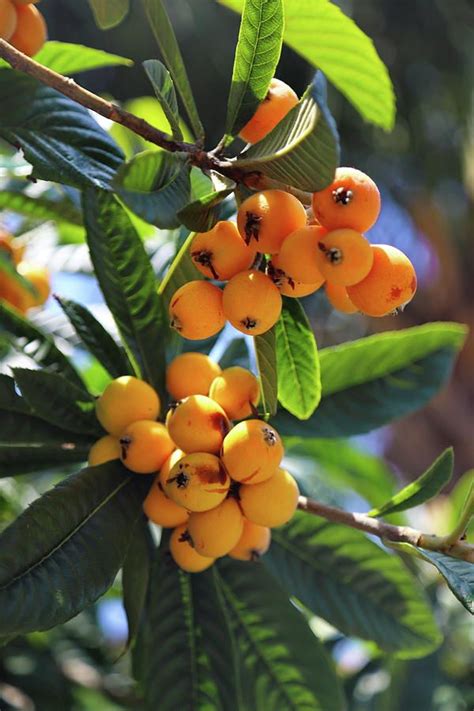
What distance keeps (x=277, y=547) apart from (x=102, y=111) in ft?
2.04

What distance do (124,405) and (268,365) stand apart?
0.20 meters

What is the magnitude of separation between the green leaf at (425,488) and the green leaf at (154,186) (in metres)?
0.39

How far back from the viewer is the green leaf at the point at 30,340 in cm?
108

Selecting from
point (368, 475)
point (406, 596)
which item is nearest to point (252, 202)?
point (406, 596)

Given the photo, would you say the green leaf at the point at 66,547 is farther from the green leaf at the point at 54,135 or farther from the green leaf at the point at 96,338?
the green leaf at the point at 54,135

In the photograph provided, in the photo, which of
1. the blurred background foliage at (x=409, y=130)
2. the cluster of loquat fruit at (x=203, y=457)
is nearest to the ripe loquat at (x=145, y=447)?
the cluster of loquat fruit at (x=203, y=457)

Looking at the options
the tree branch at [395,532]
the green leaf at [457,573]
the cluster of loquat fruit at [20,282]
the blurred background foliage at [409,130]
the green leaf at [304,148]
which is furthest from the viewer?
the blurred background foliage at [409,130]

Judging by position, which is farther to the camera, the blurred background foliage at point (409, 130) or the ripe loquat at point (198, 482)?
the blurred background foliage at point (409, 130)

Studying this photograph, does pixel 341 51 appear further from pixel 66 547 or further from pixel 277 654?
pixel 277 654

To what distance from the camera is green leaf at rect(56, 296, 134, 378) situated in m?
1.08

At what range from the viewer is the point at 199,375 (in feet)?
3.26

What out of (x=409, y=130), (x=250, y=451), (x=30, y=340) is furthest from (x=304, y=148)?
(x=409, y=130)

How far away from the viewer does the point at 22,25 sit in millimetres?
922

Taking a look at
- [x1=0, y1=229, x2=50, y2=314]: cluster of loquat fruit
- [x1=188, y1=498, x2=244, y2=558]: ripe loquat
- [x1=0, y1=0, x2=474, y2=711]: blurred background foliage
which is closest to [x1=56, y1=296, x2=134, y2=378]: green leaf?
[x1=0, y1=229, x2=50, y2=314]: cluster of loquat fruit
